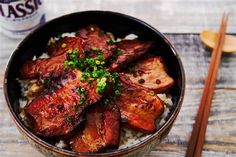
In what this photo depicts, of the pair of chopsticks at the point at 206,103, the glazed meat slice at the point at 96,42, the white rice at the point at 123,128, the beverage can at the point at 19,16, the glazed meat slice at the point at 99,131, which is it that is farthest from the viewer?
the beverage can at the point at 19,16

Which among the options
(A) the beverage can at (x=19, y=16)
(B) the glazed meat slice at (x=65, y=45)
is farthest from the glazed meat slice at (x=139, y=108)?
(A) the beverage can at (x=19, y=16)

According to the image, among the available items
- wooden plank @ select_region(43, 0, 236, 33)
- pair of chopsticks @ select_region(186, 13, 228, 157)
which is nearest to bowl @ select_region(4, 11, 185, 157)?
pair of chopsticks @ select_region(186, 13, 228, 157)

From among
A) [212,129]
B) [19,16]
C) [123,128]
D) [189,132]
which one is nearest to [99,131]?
[123,128]

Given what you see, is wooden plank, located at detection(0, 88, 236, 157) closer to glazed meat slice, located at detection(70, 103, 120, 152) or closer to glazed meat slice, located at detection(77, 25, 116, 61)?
glazed meat slice, located at detection(70, 103, 120, 152)

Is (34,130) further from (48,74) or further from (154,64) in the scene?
(154,64)

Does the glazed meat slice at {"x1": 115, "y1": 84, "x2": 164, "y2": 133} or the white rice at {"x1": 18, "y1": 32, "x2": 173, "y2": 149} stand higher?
the glazed meat slice at {"x1": 115, "y1": 84, "x2": 164, "y2": 133}

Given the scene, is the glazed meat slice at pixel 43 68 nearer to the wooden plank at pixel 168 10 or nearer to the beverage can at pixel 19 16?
the beverage can at pixel 19 16
